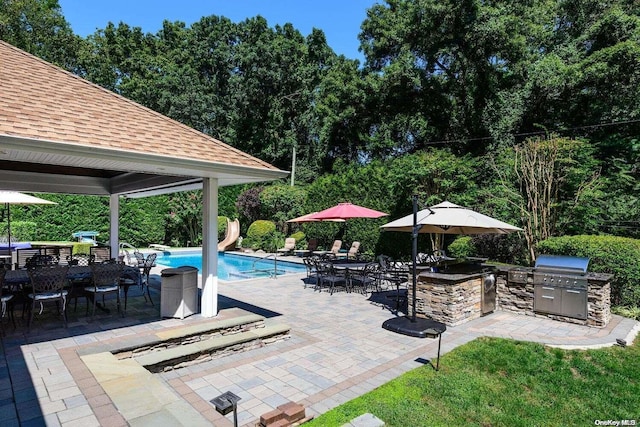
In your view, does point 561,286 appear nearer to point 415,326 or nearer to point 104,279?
point 415,326

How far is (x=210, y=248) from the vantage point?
7.82 meters

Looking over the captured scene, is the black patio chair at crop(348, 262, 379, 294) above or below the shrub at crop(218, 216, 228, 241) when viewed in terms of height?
below

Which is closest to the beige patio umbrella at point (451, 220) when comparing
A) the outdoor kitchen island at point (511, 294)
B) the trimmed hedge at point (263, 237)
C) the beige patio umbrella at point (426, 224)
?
the beige patio umbrella at point (426, 224)

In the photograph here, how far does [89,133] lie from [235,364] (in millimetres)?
4397

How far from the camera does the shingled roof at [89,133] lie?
5.52 m

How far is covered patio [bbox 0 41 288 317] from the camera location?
5.57 meters

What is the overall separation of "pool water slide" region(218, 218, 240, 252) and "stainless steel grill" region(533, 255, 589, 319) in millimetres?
17842

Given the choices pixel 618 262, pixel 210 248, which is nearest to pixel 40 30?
pixel 210 248

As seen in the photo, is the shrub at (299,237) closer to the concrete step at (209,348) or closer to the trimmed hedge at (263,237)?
the trimmed hedge at (263,237)

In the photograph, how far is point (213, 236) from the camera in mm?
7805

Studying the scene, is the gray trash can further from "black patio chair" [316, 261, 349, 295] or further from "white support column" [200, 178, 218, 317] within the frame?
"black patio chair" [316, 261, 349, 295]

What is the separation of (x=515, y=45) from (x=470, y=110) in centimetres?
379

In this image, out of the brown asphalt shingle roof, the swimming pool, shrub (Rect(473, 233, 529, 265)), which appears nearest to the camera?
the brown asphalt shingle roof

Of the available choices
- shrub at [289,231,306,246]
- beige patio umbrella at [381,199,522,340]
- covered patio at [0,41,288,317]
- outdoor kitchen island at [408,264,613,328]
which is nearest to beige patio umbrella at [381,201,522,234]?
beige patio umbrella at [381,199,522,340]
